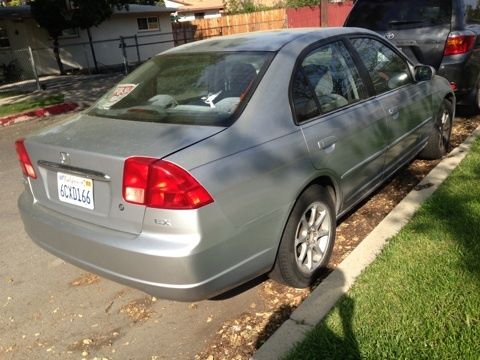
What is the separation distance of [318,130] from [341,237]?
1.19 m

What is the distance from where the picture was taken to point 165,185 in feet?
8.00

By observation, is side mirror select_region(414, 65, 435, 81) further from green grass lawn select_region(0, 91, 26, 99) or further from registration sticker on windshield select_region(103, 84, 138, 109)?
green grass lawn select_region(0, 91, 26, 99)

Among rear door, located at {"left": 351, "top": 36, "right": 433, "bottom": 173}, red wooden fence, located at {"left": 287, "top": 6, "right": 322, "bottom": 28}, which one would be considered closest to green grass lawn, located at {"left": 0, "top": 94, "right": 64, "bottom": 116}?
rear door, located at {"left": 351, "top": 36, "right": 433, "bottom": 173}

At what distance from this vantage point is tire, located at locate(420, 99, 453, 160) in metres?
5.19

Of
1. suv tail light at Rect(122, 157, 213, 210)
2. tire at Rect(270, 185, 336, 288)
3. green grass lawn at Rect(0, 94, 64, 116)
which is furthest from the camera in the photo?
green grass lawn at Rect(0, 94, 64, 116)

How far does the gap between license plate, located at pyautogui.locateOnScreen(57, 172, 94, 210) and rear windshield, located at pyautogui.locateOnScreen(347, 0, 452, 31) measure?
546 cm

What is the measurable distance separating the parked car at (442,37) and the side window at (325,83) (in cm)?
326

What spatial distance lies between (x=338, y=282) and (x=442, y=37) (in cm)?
465

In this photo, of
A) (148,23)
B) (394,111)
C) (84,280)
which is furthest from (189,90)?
(148,23)

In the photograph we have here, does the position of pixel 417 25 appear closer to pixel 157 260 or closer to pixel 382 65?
pixel 382 65

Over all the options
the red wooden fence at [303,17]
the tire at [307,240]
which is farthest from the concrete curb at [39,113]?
the red wooden fence at [303,17]

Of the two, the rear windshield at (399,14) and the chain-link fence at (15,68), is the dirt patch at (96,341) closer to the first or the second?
the rear windshield at (399,14)

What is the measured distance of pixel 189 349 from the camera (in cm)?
287

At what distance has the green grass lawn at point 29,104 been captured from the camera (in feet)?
38.4
